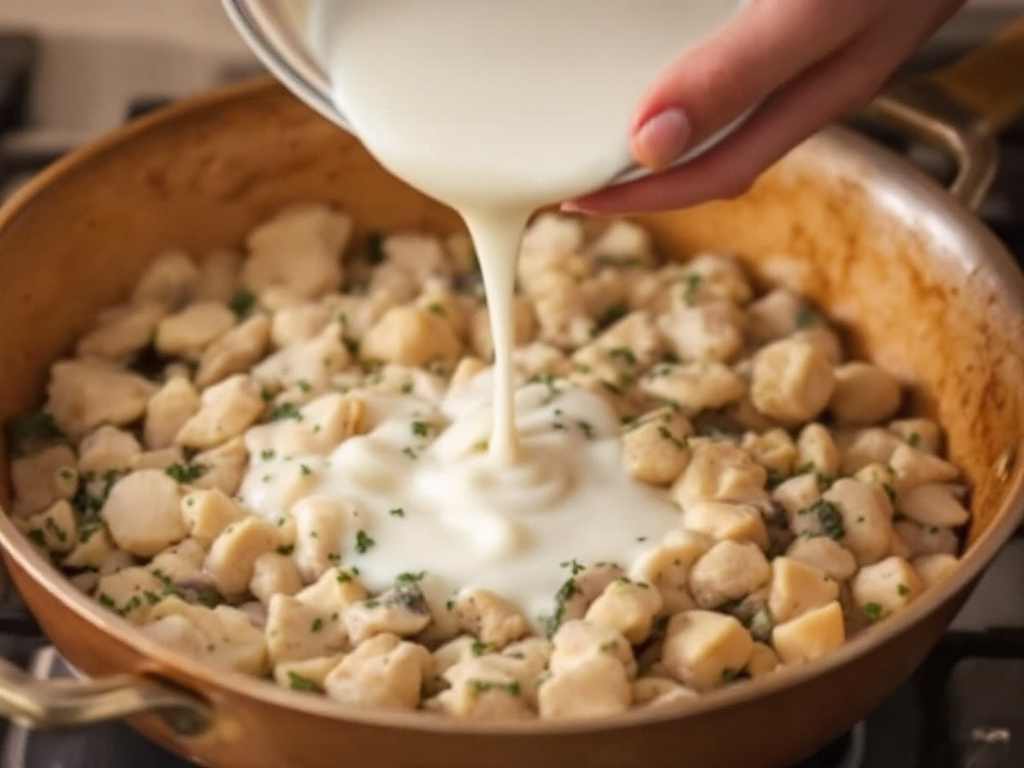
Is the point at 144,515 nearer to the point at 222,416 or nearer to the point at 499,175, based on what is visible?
the point at 222,416

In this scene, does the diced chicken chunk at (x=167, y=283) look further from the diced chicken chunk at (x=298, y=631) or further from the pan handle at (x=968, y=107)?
the pan handle at (x=968, y=107)

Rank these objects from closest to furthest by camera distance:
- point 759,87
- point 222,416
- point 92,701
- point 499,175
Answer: point 92,701
point 759,87
point 499,175
point 222,416

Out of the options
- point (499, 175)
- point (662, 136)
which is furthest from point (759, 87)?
point (499, 175)

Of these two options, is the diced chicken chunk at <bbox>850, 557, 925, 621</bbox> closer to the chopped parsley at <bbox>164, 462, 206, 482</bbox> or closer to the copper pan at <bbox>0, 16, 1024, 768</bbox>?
the copper pan at <bbox>0, 16, 1024, 768</bbox>

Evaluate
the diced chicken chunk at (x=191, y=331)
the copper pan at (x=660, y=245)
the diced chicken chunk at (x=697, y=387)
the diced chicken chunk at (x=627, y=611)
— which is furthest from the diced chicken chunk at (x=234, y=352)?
the diced chicken chunk at (x=627, y=611)

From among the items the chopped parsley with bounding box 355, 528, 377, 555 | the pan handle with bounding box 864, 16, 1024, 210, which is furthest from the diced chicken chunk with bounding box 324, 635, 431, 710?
the pan handle with bounding box 864, 16, 1024, 210

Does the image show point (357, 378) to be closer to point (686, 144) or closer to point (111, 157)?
point (111, 157)
